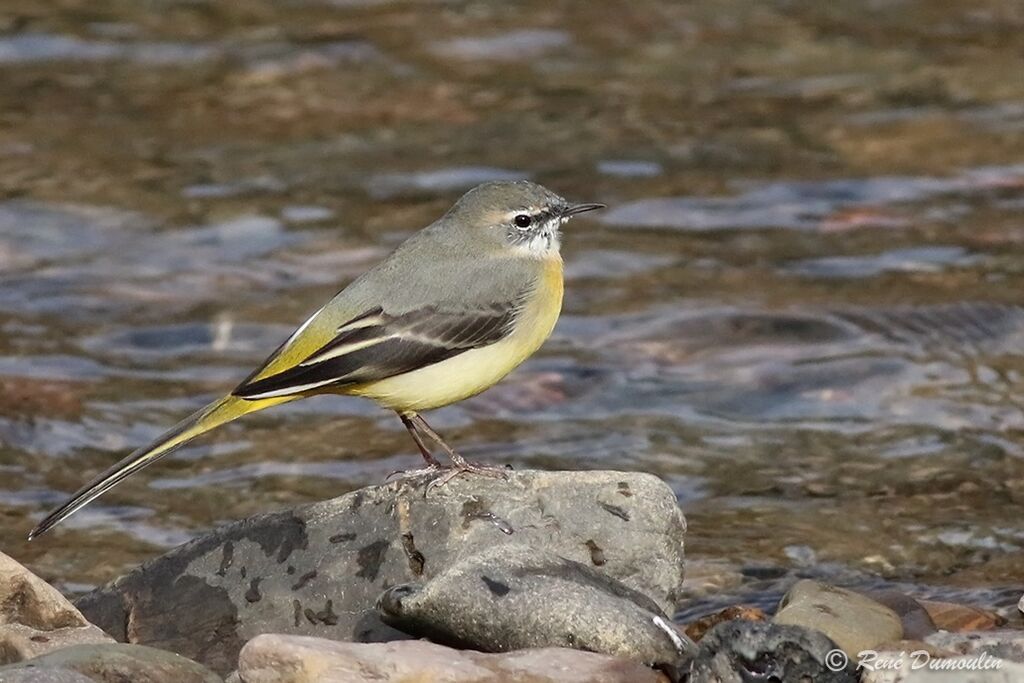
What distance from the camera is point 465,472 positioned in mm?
8125

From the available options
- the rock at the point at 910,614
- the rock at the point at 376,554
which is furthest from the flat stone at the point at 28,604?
the rock at the point at 910,614

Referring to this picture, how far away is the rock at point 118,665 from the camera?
6.47 m

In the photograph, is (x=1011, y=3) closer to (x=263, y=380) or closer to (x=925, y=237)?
(x=925, y=237)

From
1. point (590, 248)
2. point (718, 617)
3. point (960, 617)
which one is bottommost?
point (590, 248)

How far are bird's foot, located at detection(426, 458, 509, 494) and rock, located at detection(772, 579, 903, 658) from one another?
1363mm

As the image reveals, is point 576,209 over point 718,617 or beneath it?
over

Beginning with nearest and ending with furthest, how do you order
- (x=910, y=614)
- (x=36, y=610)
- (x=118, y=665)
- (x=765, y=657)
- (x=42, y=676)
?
1. (x=42, y=676)
2. (x=118, y=665)
3. (x=765, y=657)
4. (x=36, y=610)
5. (x=910, y=614)

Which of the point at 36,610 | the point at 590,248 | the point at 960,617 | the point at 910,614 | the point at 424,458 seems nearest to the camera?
the point at 36,610

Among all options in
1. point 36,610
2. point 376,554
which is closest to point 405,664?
point 376,554

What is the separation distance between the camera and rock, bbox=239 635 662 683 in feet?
21.0

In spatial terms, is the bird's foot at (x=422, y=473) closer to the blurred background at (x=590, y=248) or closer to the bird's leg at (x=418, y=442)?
the bird's leg at (x=418, y=442)

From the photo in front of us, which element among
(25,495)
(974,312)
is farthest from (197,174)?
(974,312)

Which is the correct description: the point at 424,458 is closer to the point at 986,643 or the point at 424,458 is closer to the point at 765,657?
the point at 765,657

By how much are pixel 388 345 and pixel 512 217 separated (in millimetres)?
1177
